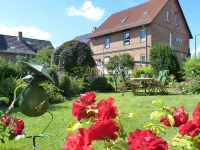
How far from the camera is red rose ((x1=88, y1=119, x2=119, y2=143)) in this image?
38.6 inches

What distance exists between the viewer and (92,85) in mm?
14516

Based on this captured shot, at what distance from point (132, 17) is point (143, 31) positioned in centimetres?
315

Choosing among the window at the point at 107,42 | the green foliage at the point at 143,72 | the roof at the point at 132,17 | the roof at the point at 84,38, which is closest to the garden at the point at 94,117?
the green foliage at the point at 143,72

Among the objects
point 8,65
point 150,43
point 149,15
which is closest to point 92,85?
point 8,65

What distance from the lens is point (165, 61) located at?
18.9 meters

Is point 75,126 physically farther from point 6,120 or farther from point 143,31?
point 143,31

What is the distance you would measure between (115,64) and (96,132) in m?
15.9

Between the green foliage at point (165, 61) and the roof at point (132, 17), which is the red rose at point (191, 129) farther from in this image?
the roof at point (132, 17)

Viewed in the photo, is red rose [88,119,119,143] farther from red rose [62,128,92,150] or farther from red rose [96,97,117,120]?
red rose [96,97,117,120]

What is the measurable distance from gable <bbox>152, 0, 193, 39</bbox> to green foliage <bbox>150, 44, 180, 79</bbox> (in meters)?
7.49

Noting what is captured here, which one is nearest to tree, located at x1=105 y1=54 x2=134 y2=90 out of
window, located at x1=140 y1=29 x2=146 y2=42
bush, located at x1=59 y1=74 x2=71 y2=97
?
bush, located at x1=59 y1=74 x2=71 y2=97

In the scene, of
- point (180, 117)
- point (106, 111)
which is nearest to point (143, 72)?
point (180, 117)

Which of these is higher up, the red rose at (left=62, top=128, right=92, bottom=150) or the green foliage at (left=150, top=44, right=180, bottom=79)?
the green foliage at (left=150, top=44, right=180, bottom=79)

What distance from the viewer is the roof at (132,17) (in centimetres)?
2697
